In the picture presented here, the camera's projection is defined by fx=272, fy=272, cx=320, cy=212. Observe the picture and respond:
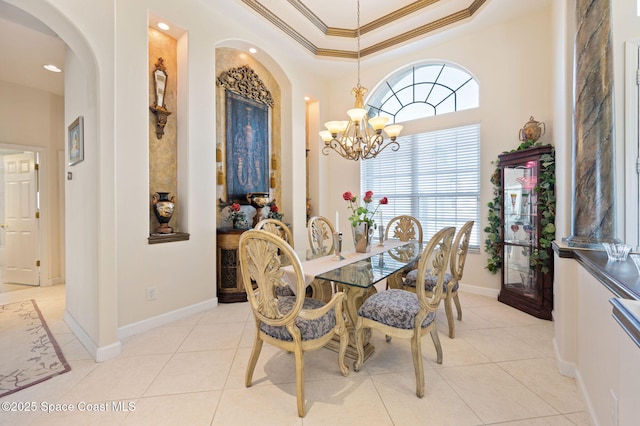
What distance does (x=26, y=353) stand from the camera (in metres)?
2.30

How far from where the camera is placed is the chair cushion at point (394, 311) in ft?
5.98

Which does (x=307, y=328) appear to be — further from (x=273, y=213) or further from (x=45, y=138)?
(x=45, y=138)

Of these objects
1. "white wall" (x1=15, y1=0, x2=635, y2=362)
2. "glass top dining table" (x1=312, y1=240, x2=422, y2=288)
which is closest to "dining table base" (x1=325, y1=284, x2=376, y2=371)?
"glass top dining table" (x1=312, y1=240, x2=422, y2=288)

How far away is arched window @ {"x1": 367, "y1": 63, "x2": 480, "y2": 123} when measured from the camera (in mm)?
3949

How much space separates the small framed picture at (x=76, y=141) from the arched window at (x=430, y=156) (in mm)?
3830

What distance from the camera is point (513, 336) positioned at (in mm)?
2537

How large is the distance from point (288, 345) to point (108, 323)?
1.61m

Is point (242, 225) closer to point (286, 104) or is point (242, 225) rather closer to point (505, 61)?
point (286, 104)

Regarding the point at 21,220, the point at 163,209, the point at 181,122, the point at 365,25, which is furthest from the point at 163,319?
the point at 365,25

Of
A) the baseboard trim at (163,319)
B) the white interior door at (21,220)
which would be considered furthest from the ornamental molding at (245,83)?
the white interior door at (21,220)

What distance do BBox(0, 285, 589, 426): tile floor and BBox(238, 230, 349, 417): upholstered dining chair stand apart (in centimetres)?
21

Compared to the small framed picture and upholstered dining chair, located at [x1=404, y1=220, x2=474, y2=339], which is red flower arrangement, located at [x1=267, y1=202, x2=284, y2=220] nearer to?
upholstered dining chair, located at [x1=404, y1=220, x2=474, y2=339]

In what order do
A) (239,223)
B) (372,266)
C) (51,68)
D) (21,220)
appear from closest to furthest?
(372,266), (239,223), (51,68), (21,220)

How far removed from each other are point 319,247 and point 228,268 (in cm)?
128
